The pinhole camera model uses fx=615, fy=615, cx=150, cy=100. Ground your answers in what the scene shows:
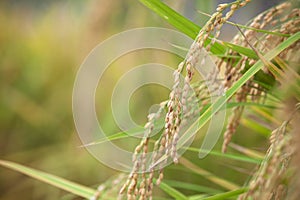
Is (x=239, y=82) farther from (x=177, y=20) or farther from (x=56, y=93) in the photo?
(x=56, y=93)

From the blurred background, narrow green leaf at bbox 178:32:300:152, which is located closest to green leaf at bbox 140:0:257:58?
narrow green leaf at bbox 178:32:300:152

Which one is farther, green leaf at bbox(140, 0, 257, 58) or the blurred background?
the blurred background

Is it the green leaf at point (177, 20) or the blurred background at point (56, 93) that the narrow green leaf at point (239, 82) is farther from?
the blurred background at point (56, 93)

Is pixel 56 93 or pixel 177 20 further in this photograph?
pixel 56 93

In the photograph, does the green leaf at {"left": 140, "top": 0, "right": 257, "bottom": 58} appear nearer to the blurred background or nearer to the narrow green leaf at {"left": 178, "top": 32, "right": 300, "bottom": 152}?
the narrow green leaf at {"left": 178, "top": 32, "right": 300, "bottom": 152}

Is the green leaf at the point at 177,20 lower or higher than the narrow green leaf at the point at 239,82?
higher

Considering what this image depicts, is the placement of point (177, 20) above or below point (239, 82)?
above

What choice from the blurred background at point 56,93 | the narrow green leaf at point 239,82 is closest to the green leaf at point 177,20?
the narrow green leaf at point 239,82

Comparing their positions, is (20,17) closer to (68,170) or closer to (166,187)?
(68,170)

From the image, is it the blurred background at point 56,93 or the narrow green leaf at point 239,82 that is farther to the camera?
the blurred background at point 56,93

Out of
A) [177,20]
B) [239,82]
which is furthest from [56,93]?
[239,82]
